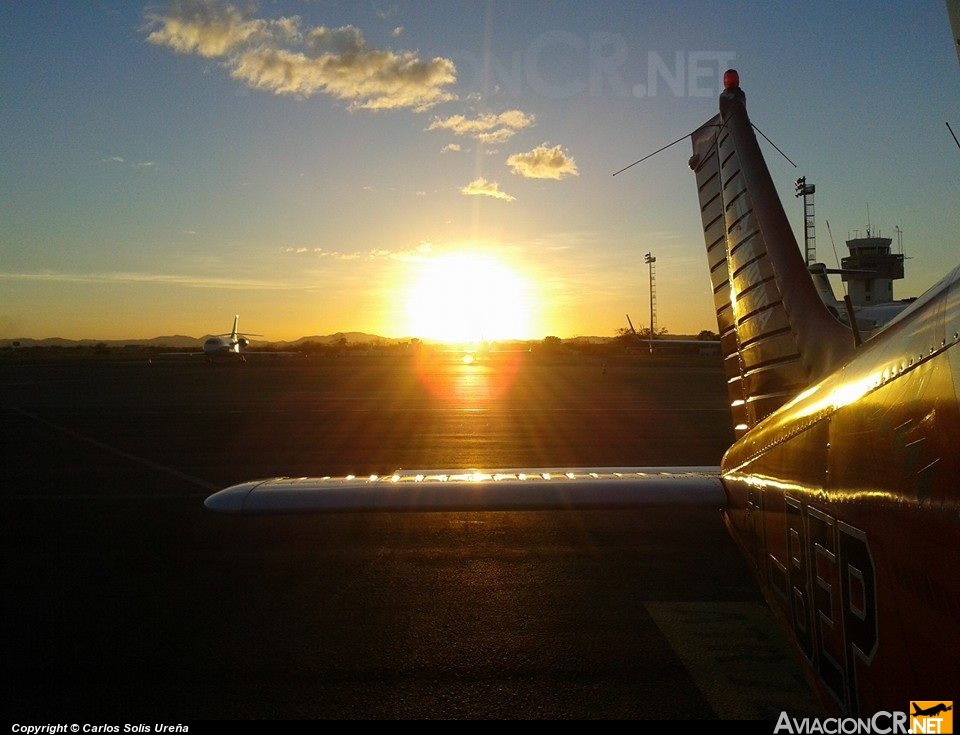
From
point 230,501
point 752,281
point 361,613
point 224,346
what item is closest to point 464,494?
point 230,501

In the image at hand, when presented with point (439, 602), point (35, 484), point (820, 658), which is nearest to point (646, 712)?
point (820, 658)

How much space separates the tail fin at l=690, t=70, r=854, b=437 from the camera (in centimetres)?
434

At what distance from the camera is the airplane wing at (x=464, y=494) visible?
370 cm

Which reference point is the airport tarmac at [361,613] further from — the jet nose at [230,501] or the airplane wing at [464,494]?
the jet nose at [230,501]

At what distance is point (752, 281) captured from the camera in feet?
16.3

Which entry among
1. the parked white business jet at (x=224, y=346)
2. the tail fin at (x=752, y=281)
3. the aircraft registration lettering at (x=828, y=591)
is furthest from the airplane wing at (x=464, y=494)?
the parked white business jet at (x=224, y=346)

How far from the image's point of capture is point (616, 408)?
21203mm

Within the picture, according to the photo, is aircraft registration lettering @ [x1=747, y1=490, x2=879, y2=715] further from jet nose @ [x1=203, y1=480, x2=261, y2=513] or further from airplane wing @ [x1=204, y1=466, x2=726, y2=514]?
jet nose @ [x1=203, y1=480, x2=261, y2=513]

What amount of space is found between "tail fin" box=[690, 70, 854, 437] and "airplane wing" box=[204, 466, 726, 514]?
960mm

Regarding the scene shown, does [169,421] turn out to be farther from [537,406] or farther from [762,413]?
[762,413]

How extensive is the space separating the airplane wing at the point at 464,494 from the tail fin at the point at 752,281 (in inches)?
37.8

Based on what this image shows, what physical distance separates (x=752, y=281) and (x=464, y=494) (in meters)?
2.62

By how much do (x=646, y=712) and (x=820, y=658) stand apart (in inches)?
45.8

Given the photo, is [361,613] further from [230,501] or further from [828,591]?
[828,591]
